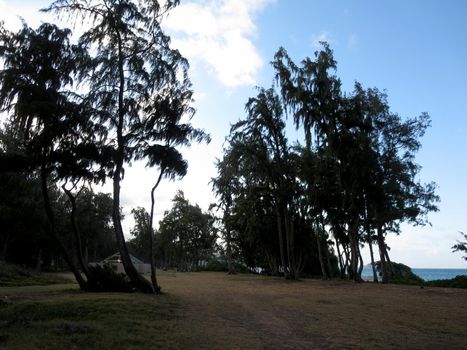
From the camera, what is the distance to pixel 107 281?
19.0 m

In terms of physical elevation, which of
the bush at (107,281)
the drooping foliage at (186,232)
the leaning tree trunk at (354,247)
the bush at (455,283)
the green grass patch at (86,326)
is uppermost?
the drooping foliage at (186,232)

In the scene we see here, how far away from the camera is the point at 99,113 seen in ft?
62.2

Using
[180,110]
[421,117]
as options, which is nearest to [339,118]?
[421,117]

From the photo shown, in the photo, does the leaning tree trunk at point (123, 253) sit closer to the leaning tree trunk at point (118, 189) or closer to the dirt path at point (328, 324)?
the leaning tree trunk at point (118, 189)

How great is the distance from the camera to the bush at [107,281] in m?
18.7

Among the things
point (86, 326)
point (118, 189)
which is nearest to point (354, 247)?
point (118, 189)

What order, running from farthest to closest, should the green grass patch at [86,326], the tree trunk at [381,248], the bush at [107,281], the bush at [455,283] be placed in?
the tree trunk at [381,248]
the bush at [455,283]
the bush at [107,281]
the green grass patch at [86,326]

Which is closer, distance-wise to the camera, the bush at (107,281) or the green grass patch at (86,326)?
the green grass patch at (86,326)

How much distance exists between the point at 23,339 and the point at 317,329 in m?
6.60

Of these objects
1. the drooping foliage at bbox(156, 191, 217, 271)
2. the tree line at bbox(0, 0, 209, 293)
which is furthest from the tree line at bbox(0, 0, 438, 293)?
the drooping foliage at bbox(156, 191, 217, 271)

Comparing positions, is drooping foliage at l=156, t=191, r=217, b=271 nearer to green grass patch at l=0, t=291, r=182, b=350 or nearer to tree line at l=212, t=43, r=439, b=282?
tree line at l=212, t=43, r=439, b=282

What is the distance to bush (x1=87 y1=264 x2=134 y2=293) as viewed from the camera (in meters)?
18.7

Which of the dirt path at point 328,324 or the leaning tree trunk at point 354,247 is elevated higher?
the leaning tree trunk at point 354,247

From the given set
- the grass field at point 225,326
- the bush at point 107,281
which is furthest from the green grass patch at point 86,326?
the bush at point 107,281
